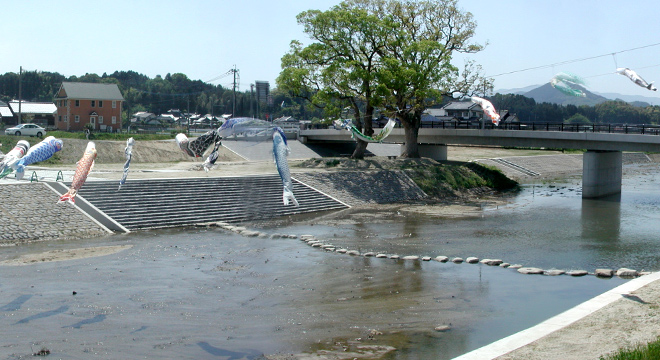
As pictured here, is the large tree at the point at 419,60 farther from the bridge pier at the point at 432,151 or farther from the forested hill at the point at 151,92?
the forested hill at the point at 151,92

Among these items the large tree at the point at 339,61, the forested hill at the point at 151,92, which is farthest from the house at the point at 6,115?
the large tree at the point at 339,61

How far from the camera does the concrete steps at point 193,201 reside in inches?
1355

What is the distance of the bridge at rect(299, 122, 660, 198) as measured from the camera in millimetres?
45656

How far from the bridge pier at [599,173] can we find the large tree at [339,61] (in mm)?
17989

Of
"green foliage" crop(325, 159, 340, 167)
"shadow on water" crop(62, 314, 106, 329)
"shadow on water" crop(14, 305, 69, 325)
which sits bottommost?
"shadow on water" crop(62, 314, 106, 329)

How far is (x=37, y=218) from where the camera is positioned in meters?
31.3

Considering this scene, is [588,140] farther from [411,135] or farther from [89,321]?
[89,321]

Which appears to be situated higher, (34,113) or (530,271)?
(34,113)

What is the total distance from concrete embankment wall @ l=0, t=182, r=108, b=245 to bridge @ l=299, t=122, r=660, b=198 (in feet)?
115

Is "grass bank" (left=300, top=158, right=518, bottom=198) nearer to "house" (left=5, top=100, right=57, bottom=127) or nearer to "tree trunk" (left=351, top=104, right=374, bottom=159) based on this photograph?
"tree trunk" (left=351, top=104, right=374, bottom=159)

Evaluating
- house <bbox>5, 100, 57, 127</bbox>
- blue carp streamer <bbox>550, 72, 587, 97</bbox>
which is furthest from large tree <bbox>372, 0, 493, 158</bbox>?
house <bbox>5, 100, 57, 127</bbox>

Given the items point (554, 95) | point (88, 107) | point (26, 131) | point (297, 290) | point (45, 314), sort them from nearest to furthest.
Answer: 1. point (45, 314)
2. point (297, 290)
3. point (26, 131)
4. point (554, 95)
5. point (88, 107)

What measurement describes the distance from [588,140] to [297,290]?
35774 mm

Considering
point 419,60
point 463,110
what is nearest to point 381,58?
point 419,60
